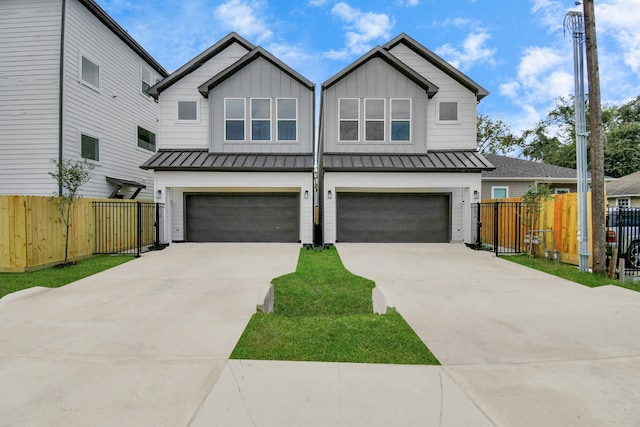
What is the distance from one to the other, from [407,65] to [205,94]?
878 cm

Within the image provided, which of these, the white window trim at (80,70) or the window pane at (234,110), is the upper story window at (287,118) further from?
the white window trim at (80,70)

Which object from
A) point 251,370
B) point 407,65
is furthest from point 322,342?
point 407,65

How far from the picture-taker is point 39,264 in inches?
316

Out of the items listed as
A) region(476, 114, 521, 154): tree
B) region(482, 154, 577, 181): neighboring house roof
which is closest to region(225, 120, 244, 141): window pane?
region(482, 154, 577, 181): neighboring house roof

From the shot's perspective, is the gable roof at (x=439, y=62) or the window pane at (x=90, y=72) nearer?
the window pane at (x=90, y=72)

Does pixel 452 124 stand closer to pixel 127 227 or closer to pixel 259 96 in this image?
pixel 259 96

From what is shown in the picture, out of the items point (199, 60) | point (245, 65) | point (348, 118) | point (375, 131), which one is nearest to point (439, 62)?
point (375, 131)

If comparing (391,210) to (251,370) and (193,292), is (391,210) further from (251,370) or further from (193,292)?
(251,370)

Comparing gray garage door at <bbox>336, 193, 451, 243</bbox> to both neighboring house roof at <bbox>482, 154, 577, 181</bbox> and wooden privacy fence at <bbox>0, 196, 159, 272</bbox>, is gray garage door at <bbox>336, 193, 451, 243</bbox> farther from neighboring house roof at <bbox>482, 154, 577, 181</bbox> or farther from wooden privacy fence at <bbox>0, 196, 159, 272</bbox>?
wooden privacy fence at <bbox>0, 196, 159, 272</bbox>

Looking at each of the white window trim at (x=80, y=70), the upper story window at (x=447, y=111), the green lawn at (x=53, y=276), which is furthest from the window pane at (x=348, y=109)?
the white window trim at (x=80, y=70)

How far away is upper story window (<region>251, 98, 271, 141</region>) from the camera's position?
12.9 m

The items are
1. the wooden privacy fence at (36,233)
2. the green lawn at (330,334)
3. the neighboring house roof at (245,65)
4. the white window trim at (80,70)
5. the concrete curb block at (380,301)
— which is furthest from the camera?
the neighboring house roof at (245,65)

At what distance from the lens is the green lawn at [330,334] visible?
3328mm

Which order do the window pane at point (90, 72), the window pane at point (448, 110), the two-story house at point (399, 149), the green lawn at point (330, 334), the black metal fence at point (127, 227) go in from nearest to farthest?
the green lawn at point (330, 334), the black metal fence at point (127, 227), the two-story house at point (399, 149), the window pane at point (90, 72), the window pane at point (448, 110)
